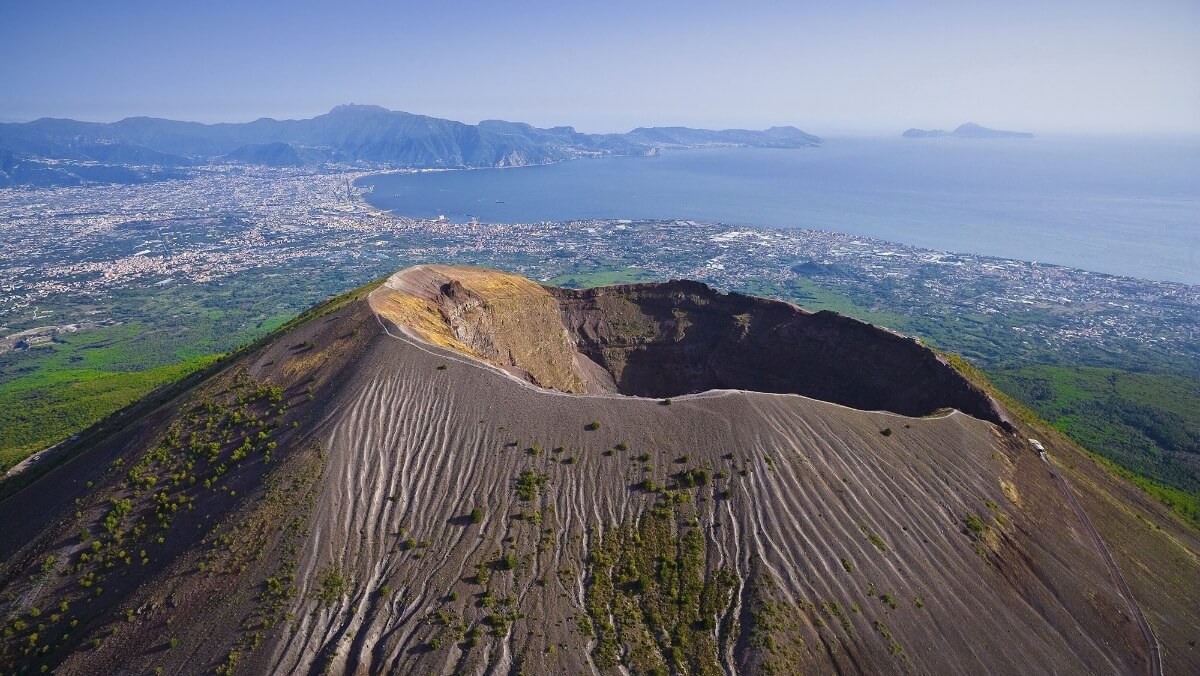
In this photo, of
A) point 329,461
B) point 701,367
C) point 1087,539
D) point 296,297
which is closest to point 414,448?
point 329,461

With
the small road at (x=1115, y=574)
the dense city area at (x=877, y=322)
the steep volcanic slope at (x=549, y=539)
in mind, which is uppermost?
the steep volcanic slope at (x=549, y=539)

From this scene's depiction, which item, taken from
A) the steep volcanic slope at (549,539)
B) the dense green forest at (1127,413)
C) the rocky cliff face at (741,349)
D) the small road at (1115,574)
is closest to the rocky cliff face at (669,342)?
the rocky cliff face at (741,349)

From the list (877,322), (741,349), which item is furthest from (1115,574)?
(877,322)

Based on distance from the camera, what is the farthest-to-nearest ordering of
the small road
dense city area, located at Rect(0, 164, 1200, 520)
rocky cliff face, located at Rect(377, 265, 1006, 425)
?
dense city area, located at Rect(0, 164, 1200, 520) → rocky cliff face, located at Rect(377, 265, 1006, 425) → the small road

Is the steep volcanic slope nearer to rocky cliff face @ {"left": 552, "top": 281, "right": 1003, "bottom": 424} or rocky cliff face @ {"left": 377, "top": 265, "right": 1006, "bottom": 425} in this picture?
rocky cliff face @ {"left": 377, "top": 265, "right": 1006, "bottom": 425}

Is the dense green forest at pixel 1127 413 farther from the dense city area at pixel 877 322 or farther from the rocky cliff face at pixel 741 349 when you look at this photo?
the rocky cliff face at pixel 741 349

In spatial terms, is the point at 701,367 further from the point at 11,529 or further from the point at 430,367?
the point at 11,529

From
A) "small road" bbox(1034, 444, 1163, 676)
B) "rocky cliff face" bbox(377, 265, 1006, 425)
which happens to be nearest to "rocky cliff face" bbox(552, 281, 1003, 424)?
"rocky cliff face" bbox(377, 265, 1006, 425)
